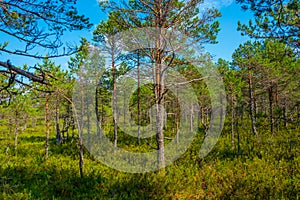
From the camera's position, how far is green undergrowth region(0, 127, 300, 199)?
7.70 metres

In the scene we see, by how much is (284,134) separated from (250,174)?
10793 mm

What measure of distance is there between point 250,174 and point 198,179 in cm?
250

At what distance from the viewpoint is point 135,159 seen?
1447 cm

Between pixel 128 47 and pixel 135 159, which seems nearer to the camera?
pixel 128 47

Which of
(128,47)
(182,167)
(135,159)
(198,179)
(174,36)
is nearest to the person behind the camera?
(174,36)

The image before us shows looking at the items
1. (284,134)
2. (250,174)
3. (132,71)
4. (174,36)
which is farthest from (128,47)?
(284,134)

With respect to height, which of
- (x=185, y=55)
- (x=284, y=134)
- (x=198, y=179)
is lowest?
(x=198, y=179)

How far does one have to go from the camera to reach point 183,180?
9422mm

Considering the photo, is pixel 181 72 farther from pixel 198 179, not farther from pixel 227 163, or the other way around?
pixel 227 163

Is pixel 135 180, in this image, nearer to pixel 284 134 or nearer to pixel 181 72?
pixel 181 72

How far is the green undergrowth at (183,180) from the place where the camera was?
7703 millimetres

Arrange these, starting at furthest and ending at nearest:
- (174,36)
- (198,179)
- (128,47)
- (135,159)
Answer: (135,159), (198,179), (128,47), (174,36)

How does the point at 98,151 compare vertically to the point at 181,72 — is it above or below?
below

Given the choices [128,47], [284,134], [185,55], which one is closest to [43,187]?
[128,47]
